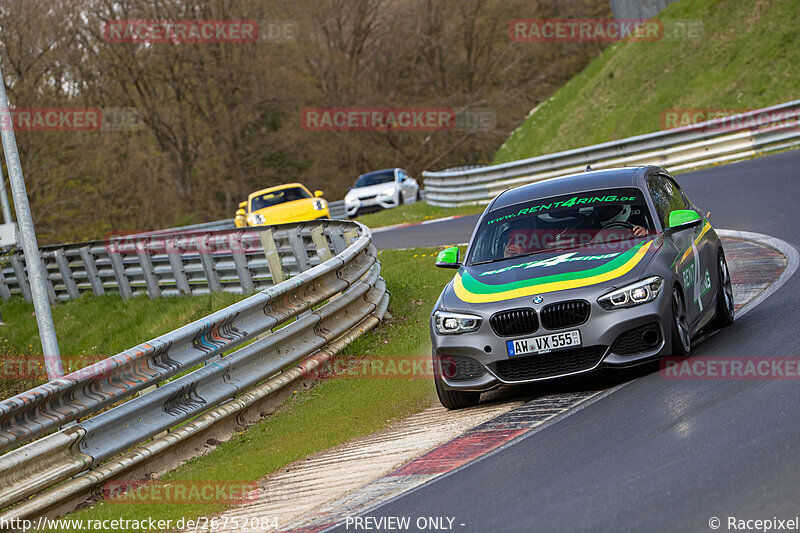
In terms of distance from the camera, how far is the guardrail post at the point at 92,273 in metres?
20.4

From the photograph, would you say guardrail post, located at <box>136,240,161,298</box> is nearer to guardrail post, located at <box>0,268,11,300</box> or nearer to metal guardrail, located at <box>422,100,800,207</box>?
guardrail post, located at <box>0,268,11,300</box>

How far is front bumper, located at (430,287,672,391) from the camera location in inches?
295

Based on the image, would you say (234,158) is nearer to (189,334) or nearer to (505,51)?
(505,51)

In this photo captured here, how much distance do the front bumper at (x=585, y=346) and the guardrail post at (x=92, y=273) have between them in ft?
46.1

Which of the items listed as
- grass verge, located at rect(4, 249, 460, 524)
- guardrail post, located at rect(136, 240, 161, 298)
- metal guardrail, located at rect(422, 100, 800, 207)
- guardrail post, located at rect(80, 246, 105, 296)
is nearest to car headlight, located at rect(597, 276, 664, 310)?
grass verge, located at rect(4, 249, 460, 524)

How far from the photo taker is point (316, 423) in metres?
8.66

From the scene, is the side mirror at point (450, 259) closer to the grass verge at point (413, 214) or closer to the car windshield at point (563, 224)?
the car windshield at point (563, 224)

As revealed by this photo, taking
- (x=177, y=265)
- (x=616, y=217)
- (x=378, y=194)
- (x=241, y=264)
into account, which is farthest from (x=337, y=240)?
(x=378, y=194)

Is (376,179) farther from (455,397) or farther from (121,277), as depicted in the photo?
(455,397)

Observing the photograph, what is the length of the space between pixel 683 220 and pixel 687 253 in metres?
0.27

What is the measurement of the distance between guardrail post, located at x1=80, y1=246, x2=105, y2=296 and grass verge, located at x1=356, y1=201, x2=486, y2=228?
9754 mm

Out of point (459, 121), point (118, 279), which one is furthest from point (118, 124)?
point (118, 279)

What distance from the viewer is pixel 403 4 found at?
56.7 metres

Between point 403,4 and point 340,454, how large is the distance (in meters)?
51.6
